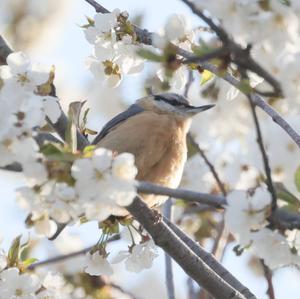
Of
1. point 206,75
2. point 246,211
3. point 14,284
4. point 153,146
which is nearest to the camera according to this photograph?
point 246,211

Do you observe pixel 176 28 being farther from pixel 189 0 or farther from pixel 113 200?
pixel 113 200

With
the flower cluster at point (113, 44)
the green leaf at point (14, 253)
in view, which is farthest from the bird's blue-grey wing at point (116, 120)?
the green leaf at point (14, 253)

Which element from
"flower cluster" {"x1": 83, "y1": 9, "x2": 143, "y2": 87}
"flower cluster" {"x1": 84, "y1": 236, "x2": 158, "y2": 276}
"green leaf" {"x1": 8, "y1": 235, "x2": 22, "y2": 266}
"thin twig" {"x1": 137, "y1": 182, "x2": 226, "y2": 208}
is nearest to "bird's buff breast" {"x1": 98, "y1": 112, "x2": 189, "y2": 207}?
"flower cluster" {"x1": 84, "y1": 236, "x2": 158, "y2": 276}

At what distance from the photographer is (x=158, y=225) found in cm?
255

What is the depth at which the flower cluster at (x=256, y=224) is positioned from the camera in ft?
6.25

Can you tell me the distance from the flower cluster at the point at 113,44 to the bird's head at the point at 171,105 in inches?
60.6

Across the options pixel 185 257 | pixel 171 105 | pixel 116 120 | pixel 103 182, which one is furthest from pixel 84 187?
pixel 171 105

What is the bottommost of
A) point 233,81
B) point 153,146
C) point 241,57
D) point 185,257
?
point 153,146

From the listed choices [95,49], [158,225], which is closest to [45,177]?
[158,225]

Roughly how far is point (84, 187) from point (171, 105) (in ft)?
8.67

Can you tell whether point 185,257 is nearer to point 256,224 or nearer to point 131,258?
point 131,258

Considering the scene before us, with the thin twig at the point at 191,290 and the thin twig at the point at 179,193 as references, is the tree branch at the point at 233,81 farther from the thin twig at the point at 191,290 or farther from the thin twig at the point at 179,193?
the thin twig at the point at 191,290

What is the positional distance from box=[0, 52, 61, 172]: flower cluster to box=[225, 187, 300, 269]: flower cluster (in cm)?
48

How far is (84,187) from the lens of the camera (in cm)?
195
